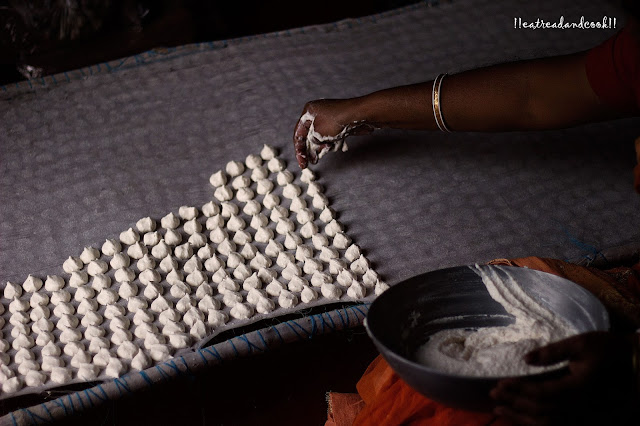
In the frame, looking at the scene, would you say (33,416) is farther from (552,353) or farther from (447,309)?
(552,353)

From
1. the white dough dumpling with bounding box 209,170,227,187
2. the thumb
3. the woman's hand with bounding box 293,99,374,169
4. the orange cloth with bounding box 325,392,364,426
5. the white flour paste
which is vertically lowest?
the orange cloth with bounding box 325,392,364,426

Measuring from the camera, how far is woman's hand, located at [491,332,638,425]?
3.18 feet

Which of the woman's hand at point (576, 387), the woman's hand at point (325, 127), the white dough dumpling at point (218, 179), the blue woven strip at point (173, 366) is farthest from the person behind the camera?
the white dough dumpling at point (218, 179)

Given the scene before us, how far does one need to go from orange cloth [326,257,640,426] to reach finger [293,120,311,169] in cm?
74

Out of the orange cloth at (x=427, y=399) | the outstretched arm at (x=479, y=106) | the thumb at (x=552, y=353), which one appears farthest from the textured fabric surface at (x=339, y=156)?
the thumb at (x=552, y=353)

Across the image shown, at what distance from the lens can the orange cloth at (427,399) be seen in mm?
1203

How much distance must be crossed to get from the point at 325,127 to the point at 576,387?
1.15m

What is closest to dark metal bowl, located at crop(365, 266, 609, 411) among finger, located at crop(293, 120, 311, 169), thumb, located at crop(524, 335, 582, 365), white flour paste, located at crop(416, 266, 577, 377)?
white flour paste, located at crop(416, 266, 577, 377)

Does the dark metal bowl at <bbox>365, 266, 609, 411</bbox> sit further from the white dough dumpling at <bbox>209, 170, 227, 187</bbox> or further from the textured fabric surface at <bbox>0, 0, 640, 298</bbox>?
the white dough dumpling at <bbox>209, 170, 227, 187</bbox>

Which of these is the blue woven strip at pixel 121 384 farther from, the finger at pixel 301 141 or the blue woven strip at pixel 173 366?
the finger at pixel 301 141

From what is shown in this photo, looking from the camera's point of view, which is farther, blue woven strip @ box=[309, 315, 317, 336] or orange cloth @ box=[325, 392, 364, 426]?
blue woven strip @ box=[309, 315, 317, 336]

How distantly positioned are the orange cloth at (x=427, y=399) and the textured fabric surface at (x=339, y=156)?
0.38 m

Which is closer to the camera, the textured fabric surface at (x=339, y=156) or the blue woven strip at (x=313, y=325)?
the blue woven strip at (x=313, y=325)

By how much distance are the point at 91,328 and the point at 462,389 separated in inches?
42.0
